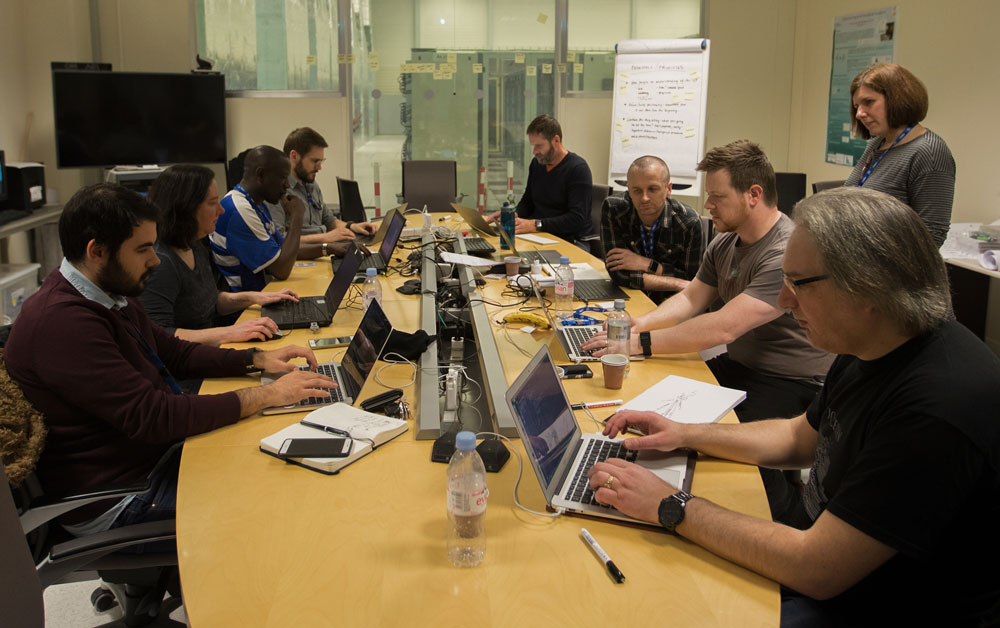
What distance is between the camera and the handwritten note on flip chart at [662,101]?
6156mm

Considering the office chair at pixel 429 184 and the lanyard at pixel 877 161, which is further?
the office chair at pixel 429 184

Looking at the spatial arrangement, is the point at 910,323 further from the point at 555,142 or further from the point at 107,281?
Answer: the point at 555,142

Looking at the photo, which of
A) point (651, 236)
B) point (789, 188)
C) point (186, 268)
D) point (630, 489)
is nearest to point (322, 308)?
point (186, 268)

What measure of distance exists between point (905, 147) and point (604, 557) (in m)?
2.75

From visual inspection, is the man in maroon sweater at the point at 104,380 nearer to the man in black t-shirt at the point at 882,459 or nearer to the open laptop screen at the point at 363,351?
the open laptop screen at the point at 363,351

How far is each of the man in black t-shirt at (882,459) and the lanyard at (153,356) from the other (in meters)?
1.35

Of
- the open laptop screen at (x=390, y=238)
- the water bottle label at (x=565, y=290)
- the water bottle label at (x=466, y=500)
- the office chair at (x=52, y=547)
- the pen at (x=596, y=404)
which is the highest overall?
the open laptop screen at (x=390, y=238)

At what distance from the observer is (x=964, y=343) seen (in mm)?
1305

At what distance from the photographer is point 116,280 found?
1.98 metres

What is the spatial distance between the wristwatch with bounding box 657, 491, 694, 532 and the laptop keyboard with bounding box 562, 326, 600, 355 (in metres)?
1.03

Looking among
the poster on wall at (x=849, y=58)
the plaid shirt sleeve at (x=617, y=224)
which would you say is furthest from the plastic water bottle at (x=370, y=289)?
the poster on wall at (x=849, y=58)

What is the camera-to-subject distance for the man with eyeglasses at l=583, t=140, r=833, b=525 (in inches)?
97.8

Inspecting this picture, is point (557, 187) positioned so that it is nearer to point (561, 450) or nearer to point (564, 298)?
point (564, 298)

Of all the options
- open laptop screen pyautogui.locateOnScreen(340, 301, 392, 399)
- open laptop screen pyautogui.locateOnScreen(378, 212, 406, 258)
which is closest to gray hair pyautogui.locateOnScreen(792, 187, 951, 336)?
open laptop screen pyautogui.locateOnScreen(340, 301, 392, 399)
